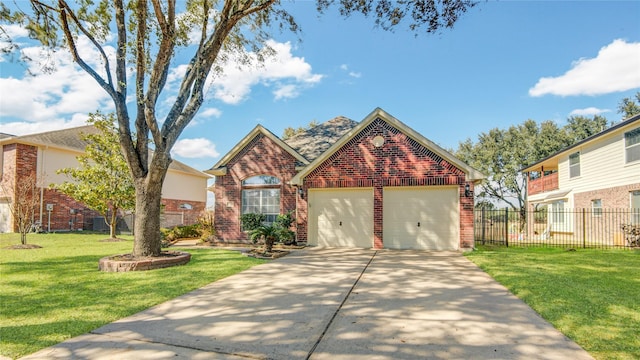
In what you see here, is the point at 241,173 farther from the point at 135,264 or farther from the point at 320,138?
the point at 135,264

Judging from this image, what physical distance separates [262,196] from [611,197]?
15443mm

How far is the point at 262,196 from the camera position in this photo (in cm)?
1421

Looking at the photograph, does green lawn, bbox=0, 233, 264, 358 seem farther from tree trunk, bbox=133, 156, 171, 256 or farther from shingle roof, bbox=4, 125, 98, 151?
shingle roof, bbox=4, 125, 98, 151

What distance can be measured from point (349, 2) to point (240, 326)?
8.76 metres

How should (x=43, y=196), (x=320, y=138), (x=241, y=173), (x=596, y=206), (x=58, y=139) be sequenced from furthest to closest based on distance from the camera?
(x=58, y=139) < (x=43, y=196) < (x=596, y=206) < (x=320, y=138) < (x=241, y=173)

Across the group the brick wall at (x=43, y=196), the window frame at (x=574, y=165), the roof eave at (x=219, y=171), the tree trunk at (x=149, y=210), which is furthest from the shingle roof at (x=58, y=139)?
the window frame at (x=574, y=165)

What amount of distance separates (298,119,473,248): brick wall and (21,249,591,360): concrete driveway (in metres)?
5.08

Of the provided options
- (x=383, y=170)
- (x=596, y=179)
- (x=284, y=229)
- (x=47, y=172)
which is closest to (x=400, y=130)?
(x=383, y=170)

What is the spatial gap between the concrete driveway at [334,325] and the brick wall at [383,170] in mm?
5078

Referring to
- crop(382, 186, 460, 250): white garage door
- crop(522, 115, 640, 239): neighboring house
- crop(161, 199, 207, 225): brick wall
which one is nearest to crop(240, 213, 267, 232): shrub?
crop(382, 186, 460, 250): white garage door

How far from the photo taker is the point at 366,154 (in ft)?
41.1

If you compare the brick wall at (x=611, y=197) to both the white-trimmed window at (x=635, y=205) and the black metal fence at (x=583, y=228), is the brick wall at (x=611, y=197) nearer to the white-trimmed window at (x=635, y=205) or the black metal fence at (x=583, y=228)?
the white-trimmed window at (x=635, y=205)

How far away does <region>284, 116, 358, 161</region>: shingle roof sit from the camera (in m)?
14.9

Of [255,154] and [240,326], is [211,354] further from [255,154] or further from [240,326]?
[255,154]
